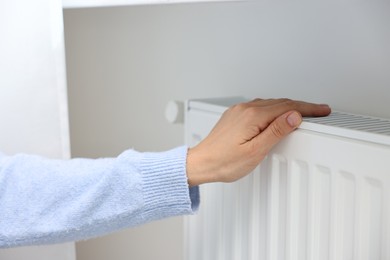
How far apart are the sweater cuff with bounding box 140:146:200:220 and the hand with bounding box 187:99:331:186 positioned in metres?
0.01

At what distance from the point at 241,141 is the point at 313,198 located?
0.09 metres

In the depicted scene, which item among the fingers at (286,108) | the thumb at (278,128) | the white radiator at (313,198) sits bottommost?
the white radiator at (313,198)

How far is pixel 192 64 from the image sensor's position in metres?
1.04

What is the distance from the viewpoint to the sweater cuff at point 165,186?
67 cm

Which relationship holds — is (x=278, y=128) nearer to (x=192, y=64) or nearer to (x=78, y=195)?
(x=78, y=195)

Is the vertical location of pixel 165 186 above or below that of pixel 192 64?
below

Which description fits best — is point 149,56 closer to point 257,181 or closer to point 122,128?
point 122,128

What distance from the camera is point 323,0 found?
805 millimetres

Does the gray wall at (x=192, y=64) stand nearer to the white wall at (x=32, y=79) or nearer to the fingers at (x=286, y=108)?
the fingers at (x=286, y=108)

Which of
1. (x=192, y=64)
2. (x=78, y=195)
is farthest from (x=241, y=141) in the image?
(x=192, y=64)

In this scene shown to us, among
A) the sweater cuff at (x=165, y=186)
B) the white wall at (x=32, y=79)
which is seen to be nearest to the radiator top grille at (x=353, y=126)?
the sweater cuff at (x=165, y=186)

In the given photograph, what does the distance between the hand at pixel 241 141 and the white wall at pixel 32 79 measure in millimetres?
147

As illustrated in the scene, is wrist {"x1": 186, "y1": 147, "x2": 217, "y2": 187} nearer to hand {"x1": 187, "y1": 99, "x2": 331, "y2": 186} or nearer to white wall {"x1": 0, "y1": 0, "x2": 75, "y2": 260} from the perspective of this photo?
hand {"x1": 187, "y1": 99, "x2": 331, "y2": 186}

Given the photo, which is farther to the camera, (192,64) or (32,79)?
(192,64)
